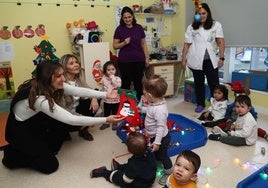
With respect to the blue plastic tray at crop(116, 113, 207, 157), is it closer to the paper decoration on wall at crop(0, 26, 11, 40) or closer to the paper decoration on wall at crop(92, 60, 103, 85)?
the paper decoration on wall at crop(92, 60, 103, 85)

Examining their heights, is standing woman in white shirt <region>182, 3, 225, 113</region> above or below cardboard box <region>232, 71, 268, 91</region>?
Answer: above

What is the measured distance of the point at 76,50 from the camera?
3666 millimetres

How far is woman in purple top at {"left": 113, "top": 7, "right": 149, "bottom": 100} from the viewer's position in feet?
10.7

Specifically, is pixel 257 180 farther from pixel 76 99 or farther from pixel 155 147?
pixel 76 99

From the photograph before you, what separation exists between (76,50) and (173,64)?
5.11 ft

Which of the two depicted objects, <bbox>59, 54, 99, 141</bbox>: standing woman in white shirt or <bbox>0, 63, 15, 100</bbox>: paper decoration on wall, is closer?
<bbox>59, 54, 99, 141</bbox>: standing woman in white shirt

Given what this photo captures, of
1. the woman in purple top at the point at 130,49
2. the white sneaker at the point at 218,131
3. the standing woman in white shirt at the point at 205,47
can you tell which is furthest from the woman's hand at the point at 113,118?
the standing woman in white shirt at the point at 205,47

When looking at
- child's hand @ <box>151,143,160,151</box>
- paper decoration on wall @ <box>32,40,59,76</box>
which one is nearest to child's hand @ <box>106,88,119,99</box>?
child's hand @ <box>151,143,160,151</box>

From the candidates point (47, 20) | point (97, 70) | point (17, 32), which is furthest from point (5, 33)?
point (97, 70)

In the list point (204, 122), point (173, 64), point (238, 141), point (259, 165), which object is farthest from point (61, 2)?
point (259, 165)

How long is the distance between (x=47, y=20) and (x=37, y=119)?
197 cm

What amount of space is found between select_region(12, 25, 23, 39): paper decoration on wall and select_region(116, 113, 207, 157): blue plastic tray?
77.5 inches

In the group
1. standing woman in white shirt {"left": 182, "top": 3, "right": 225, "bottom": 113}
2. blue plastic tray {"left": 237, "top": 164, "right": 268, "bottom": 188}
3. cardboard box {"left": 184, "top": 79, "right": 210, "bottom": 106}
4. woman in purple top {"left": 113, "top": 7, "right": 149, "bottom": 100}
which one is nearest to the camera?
blue plastic tray {"left": 237, "top": 164, "right": 268, "bottom": 188}

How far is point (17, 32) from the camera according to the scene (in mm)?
3395
